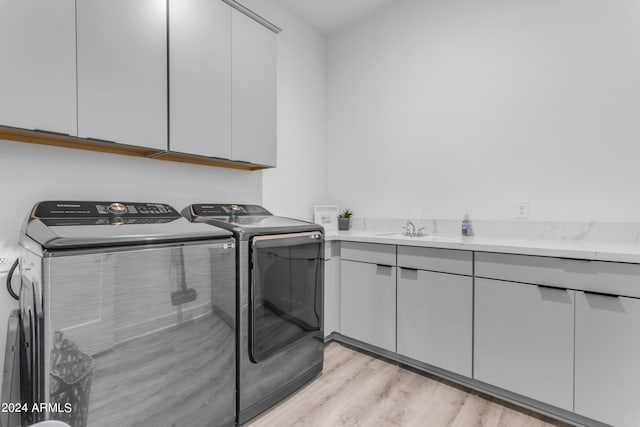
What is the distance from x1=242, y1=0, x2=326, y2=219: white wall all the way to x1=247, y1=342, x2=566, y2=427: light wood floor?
1.45 m

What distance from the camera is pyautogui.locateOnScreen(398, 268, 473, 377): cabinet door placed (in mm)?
1835

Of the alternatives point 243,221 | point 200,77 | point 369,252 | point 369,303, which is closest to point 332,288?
point 369,303

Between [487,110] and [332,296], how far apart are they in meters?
1.87

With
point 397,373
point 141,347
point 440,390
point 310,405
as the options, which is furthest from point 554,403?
point 141,347

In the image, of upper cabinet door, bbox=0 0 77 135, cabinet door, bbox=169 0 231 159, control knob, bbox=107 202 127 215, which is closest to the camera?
upper cabinet door, bbox=0 0 77 135

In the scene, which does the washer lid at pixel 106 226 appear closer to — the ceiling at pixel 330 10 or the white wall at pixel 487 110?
the white wall at pixel 487 110

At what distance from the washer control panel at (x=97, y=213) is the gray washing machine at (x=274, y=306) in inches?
10.5

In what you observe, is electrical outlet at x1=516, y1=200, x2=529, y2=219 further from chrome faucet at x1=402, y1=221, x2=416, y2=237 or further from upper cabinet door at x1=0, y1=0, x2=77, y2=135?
upper cabinet door at x1=0, y1=0, x2=77, y2=135

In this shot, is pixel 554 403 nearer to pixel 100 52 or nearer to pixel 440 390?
pixel 440 390

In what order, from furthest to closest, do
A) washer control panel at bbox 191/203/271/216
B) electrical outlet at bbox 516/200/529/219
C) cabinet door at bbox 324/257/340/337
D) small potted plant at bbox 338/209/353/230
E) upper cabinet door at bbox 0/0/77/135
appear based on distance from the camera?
small potted plant at bbox 338/209/353/230, cabinet door at bbox 324/257/340/337, electrical outlet at bbox 516/200/529/219, washer control panel at bbox 191/203/271/216, upper cabinet door at bbox 0/0/77/135

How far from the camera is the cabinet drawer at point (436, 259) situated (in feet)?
6.02

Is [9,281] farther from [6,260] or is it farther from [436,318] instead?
[436,318]

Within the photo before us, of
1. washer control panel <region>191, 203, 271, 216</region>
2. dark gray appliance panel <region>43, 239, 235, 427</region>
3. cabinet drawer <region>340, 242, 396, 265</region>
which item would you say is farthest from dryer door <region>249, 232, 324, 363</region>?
→ washer control panel <region>191, 203, 271, 216</region>

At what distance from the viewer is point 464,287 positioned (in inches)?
72.3
